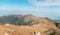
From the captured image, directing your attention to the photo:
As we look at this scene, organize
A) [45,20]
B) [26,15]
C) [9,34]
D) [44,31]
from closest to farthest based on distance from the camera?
[9,34]
[44,31]
[45,20]
[26,15]

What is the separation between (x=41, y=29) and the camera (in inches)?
761

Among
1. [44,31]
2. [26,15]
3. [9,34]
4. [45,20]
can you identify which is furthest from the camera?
[26,15]

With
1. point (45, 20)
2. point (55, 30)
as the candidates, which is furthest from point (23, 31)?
point (45, 20)

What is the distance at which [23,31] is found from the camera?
18.2 meters

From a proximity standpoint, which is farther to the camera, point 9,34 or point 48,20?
point 48,20

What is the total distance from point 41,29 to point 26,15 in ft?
48.9

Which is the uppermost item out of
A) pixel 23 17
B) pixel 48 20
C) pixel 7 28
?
pixel 7 28

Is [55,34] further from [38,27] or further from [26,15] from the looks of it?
[26,15]

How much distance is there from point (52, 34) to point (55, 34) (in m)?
0.32

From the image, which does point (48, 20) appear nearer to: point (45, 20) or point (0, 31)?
point (45, 20)

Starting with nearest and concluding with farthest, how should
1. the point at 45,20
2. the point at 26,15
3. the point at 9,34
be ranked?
the point at 9,34, the point at 45,20, the point at 26,15

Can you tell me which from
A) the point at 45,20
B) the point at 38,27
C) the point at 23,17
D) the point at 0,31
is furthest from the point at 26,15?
the point at 0,31

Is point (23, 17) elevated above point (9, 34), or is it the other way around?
point (9, 34)

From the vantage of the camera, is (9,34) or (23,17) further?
(23,17)
